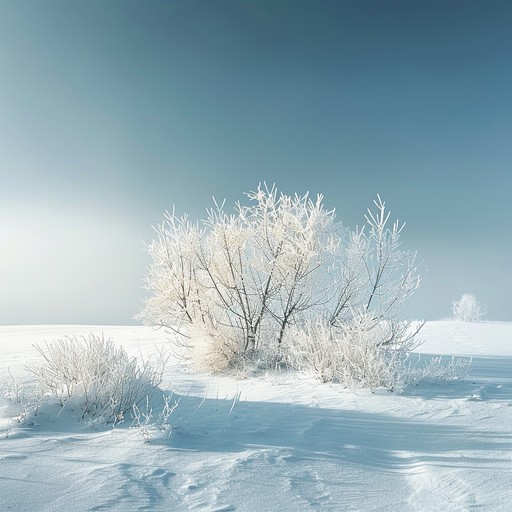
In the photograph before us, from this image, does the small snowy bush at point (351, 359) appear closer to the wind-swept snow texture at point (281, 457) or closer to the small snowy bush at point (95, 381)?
the wind-swept snow texture at point (281, 457)

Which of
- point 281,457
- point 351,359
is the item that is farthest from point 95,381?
point 351,359

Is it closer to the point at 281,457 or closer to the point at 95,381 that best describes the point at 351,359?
the point at 281,457

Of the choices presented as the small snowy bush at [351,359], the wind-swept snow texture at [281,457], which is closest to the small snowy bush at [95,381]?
the wind-swept snow texture at [281,457]

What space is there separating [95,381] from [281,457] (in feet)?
7.78

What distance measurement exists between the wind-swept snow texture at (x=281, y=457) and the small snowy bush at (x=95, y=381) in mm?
263

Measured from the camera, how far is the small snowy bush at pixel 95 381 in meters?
4.99

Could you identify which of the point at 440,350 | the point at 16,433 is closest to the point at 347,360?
the point at 16,433

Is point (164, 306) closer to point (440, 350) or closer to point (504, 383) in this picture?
point (504, 383)

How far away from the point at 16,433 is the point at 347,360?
172 inches

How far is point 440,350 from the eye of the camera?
1270 centimetres

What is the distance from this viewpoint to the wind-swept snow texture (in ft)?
10.1

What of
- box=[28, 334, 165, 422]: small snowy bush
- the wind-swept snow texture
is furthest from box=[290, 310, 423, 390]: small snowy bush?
box=[28, 334, 165, 422]: small snowy bush

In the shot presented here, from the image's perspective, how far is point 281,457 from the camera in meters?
3.86

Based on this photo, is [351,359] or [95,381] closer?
[95,381]
